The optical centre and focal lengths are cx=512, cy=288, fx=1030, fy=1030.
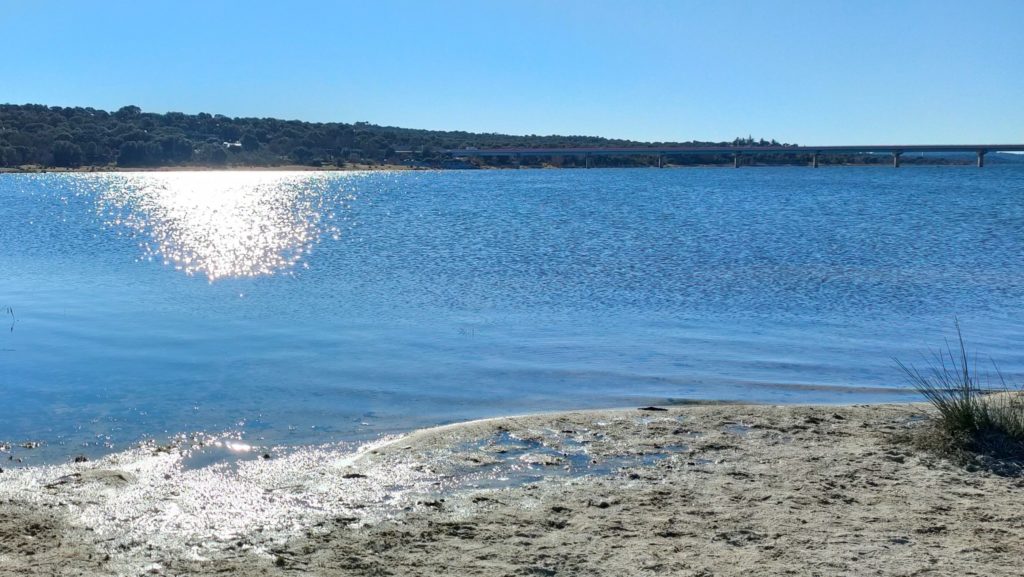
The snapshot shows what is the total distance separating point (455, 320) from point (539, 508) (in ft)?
34.8

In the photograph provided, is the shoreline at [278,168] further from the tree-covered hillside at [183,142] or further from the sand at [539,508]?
the sand at [539,508]

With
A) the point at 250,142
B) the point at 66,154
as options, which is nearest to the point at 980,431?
the point at 66,154

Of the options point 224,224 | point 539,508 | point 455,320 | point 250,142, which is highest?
point 250,142

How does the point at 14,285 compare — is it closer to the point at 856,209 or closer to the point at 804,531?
the point at 804,531

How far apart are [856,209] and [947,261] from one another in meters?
27.8

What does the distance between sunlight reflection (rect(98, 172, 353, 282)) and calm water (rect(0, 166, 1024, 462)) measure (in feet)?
1.14

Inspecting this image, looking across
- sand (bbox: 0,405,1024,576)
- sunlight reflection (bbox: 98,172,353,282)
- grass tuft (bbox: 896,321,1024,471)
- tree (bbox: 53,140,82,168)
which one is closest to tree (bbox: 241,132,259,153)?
tree (bbox: 53,140,82,168)

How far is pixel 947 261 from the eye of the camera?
28297 millimetres

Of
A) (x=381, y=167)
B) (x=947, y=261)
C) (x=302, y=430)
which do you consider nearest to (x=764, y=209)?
(x=947, y=261)

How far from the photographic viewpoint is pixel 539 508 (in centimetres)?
732

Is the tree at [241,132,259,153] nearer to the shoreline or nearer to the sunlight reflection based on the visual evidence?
the shoreline

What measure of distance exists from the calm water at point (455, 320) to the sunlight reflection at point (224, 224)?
0.35m

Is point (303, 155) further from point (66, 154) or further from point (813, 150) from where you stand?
point (813, 150)

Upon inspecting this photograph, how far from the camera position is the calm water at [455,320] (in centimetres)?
1160
